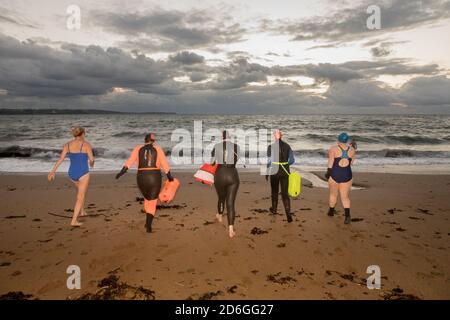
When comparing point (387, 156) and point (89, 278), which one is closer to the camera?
point (89, 278)

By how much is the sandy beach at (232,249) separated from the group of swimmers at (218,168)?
23.3 inches

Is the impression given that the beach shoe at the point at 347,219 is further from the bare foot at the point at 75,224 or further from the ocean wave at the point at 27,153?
the ocean wave at the point at 27,153

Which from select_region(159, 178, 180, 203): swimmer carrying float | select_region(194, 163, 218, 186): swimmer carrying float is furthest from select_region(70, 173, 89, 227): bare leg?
select_region(194, 163, 218, 186): swimmer carrying float

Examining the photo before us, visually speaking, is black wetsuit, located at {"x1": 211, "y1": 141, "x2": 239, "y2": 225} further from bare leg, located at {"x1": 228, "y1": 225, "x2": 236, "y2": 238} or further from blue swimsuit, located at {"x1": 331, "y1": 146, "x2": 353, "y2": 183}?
blue swimsuit, located at {"x1": 331, "y1": 146, "x2": 353, "y2": 183}

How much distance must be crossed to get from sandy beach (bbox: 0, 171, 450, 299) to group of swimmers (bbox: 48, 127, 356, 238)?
1.95 feet

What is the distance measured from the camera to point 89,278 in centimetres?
458

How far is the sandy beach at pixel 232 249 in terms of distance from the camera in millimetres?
4414

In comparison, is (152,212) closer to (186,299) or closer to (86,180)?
(86,180)

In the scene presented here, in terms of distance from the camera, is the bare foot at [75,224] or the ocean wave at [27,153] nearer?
the bare foot at [75,224]

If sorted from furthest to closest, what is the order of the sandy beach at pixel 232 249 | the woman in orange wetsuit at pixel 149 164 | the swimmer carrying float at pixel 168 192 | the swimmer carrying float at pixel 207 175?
1. the swimmer carrying float at pixel 207 175
2. the swimmer carrying float at pixel 168 192
3. the woman in orange wetsuit at pixel 149 164
4. the sandy beach at pixel 232 249

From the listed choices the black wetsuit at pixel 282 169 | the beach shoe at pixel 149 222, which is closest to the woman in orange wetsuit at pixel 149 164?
the beach shoe at pixel 149 222

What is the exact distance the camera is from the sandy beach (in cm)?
441
